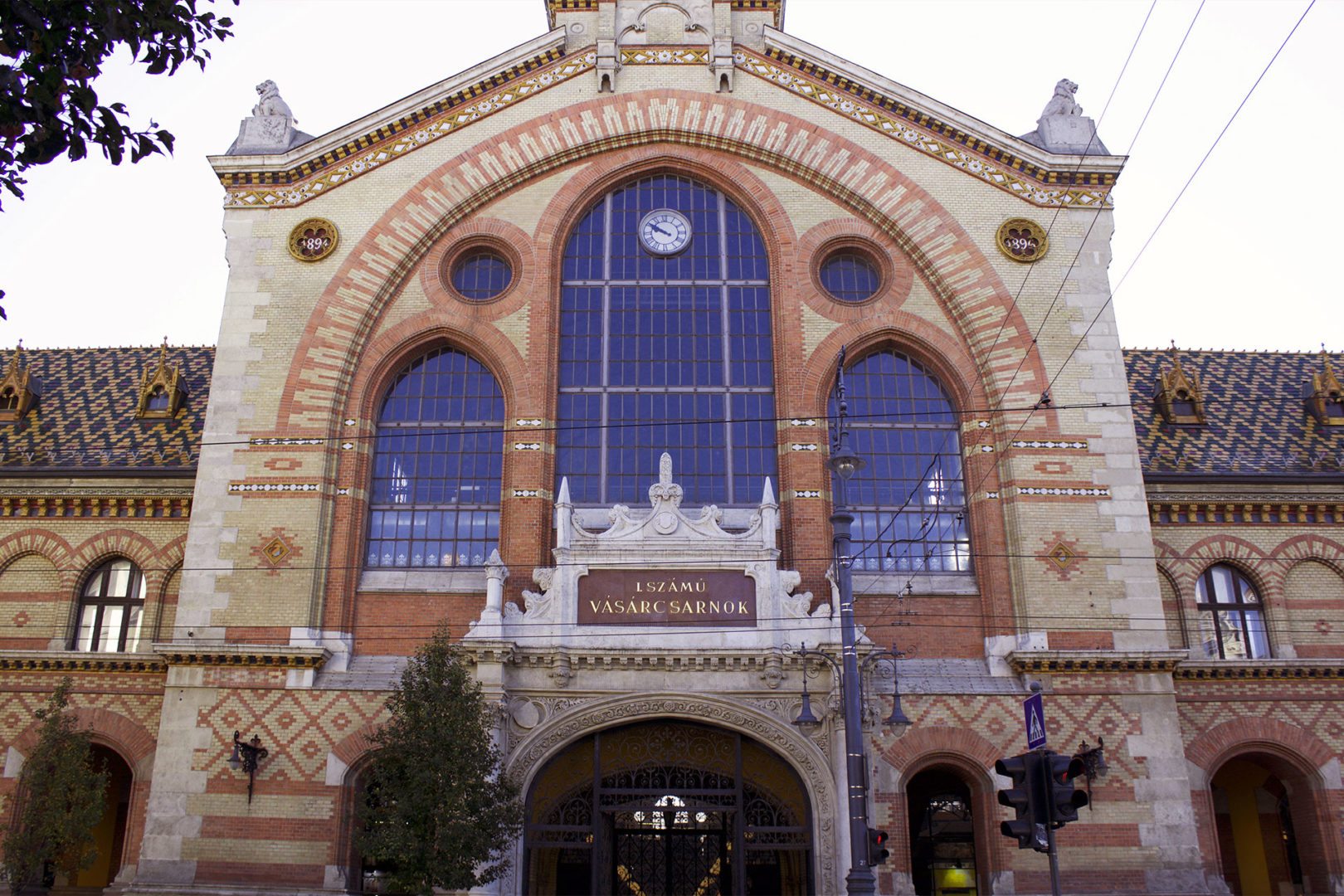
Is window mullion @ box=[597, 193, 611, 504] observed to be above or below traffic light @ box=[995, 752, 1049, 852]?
above

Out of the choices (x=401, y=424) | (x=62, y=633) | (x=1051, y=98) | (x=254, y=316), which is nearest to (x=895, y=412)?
(x=1051, y=98)

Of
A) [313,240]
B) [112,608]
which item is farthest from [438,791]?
[313,240]

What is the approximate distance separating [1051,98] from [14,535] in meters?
25.4

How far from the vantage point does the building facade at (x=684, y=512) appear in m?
23.5

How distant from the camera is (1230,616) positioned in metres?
27.5

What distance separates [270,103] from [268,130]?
0.75 m

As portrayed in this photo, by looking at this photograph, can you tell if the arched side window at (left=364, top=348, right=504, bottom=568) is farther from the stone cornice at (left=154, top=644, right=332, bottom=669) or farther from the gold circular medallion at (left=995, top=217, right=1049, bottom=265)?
the gold circular medallion at (left=995, top=217, right=1049, bottom=265)

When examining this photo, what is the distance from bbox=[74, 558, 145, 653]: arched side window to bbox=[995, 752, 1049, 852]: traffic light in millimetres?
20615

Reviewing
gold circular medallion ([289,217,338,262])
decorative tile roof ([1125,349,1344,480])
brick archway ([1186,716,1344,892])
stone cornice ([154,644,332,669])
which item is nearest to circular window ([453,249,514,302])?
gold circular medallion ([289,217,338,262])

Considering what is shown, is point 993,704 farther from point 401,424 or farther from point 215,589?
point 215,589

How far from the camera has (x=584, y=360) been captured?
2734 centimetres

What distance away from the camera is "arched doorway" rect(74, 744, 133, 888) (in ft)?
93.6

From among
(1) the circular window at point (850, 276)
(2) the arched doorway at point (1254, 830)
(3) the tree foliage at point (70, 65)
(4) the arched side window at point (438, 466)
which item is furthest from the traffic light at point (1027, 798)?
(2) the arched doorway at point (1254, 830)

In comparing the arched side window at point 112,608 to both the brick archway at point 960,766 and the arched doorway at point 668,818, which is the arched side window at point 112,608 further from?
the brick archway at point 960,766
